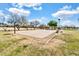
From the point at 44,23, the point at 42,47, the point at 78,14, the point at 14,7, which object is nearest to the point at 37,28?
the point at 44,23

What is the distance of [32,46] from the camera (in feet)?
6.65

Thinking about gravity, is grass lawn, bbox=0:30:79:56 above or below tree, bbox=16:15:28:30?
below

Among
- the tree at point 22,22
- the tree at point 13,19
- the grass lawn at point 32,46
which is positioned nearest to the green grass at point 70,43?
the grass lawn at point 32,46

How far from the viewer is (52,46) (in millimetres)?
2021

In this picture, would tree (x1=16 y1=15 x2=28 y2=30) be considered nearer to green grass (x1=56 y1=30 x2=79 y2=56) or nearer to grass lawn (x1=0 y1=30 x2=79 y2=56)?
grass lawn (x1=0 y1=30 x2=79 y2=56)

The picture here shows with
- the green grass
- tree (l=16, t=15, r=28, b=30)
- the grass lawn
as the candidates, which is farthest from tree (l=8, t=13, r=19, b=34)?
the green grass

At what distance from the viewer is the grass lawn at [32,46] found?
6.52 feet

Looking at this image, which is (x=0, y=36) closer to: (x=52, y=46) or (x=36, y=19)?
(x=36, y=19)

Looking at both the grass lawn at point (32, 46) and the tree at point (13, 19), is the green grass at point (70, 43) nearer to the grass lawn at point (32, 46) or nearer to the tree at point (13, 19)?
the grass lawn at point (32, 46)

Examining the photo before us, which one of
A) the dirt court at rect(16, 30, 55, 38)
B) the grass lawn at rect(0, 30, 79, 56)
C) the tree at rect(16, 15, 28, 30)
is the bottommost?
the grass lawn at rect(0, 30, 79, 56)

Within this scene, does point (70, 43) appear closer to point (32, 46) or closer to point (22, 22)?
point (32, 46)

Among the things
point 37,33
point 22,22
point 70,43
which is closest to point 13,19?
point 22,22

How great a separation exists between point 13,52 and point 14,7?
53 cm

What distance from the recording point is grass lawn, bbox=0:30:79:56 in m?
1.99
